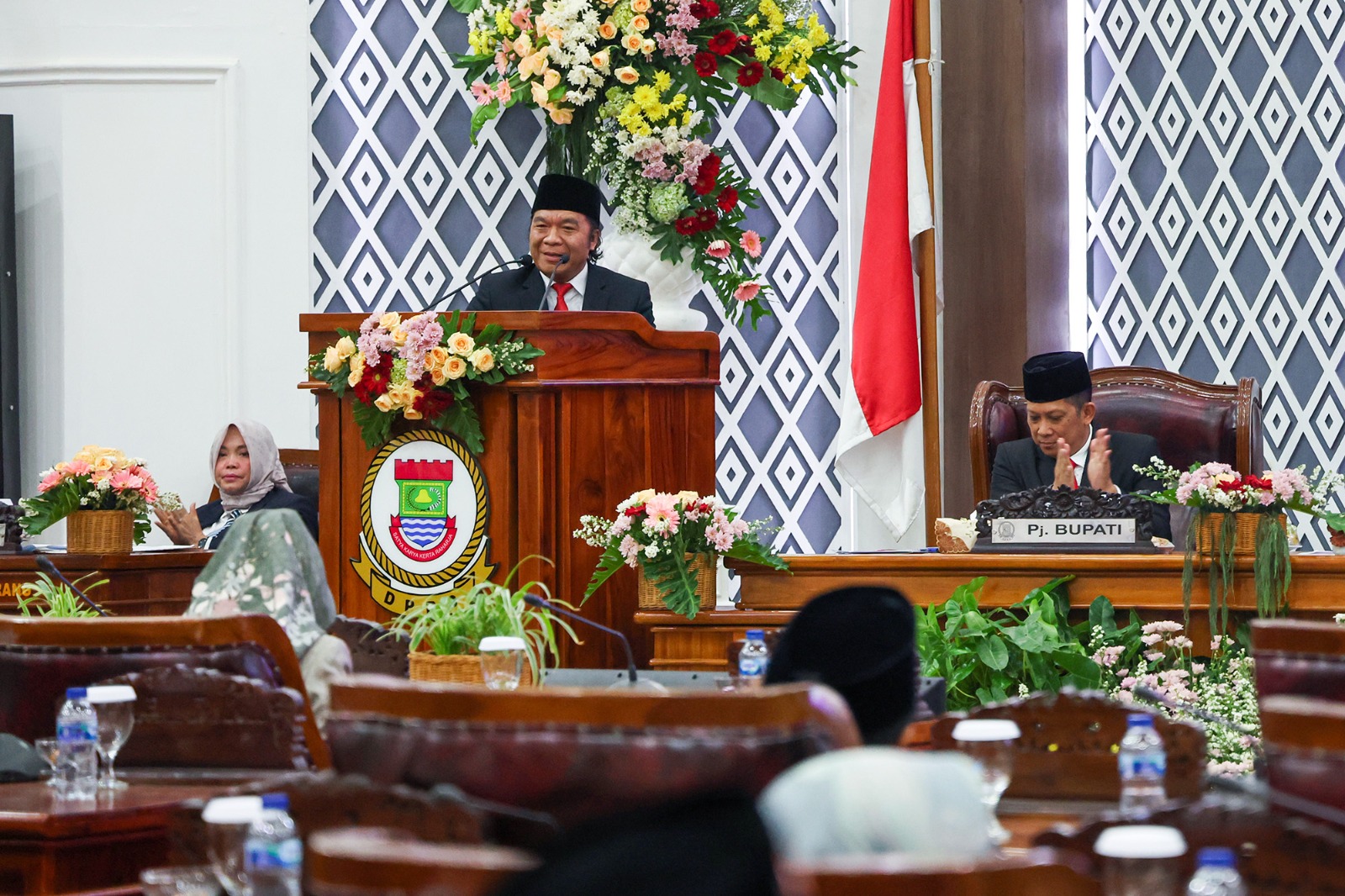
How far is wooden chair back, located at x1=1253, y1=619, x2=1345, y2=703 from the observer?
4.95ft

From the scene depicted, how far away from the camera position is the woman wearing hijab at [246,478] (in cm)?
501

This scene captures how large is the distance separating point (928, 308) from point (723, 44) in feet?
4.36

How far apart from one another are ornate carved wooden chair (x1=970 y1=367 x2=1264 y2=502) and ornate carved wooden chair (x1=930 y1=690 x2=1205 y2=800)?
2664 millimetres

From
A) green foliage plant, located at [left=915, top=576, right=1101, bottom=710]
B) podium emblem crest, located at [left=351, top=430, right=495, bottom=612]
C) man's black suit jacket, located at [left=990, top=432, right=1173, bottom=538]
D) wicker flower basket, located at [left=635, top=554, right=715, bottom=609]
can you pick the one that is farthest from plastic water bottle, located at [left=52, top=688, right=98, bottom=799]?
man's black suit jacket, located at [left=990, top=432, right=1173, bottom=538]

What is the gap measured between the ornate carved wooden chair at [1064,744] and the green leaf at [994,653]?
1.34 metres

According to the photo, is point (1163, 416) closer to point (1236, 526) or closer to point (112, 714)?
point (1236, 526)

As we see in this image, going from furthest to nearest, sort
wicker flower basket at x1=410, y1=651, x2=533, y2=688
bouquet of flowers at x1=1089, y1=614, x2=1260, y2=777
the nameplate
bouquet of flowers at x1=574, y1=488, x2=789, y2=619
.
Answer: the nameplate < bouquet of flowers at x1=574, y1=488, x2=789, y2=619 < bouquet of flowers at x1=1089, y1=614, x2=1260, y2=777 < wicker flower basket at x1=410, y1=651, x2=533, y2=688

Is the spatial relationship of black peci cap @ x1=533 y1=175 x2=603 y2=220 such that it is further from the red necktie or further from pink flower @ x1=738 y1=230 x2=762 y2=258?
pink flower @ x1=738 y1=230 x2=762 y2=258

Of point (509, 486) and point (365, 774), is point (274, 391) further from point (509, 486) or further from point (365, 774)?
point (365, 774)

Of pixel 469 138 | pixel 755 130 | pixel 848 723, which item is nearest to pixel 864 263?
pixel 755 130

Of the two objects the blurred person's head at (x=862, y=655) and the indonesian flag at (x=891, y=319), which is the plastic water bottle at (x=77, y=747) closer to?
the blurred person's head at (x=862, y=655)

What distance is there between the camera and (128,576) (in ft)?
14.5

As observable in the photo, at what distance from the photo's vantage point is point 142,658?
194cm

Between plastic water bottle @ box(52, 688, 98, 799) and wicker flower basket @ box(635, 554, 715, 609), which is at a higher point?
wicker flower basket @ box(635, 554, 715, 609)
